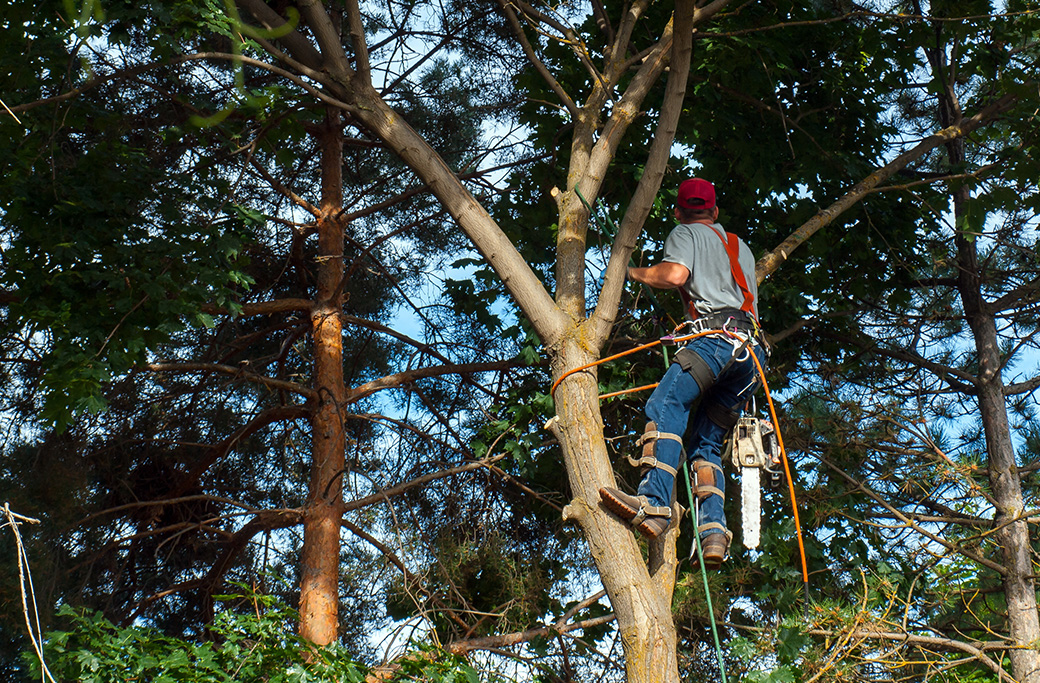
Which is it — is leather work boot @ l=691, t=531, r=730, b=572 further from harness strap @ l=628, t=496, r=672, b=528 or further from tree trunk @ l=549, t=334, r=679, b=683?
harness strap @ l=628, t=496, r=672, b=528

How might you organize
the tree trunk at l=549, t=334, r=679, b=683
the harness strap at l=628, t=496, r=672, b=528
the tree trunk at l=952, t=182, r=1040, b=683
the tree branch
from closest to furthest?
1. the tree trunk at l=549, t=334, r=679, b=683
2. the harness strap at l=628, t=496, r=672, b=528
3. the tree branch
4. the tree trunk at l=952, t=182, r=1040, b=683

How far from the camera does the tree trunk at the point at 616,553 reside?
13.7ft

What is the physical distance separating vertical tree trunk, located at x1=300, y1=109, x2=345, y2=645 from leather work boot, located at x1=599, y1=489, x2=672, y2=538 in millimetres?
3346

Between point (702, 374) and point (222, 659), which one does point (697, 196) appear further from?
point (222, 659)

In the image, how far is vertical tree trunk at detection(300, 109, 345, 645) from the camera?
23.1 feet

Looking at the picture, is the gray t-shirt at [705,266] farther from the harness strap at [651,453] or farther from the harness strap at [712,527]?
the harness strap at [712,527]

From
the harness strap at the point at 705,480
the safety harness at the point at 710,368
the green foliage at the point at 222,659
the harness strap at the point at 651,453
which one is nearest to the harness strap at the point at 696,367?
the safety harness at the point at 710,368

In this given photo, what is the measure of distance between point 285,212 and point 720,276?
194 inches

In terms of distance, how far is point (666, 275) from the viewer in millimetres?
4770

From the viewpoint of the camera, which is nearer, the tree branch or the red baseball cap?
the red baseball cap

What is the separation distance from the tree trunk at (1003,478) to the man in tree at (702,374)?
9.14 ft

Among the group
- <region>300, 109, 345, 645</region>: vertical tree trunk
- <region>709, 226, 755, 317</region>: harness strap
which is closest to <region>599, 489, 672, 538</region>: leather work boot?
<region>709, 226, 755, 317</region>: harness strap

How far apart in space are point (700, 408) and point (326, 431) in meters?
3.46

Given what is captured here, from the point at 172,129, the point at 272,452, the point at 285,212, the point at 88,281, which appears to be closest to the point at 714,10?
the point at 172,129
